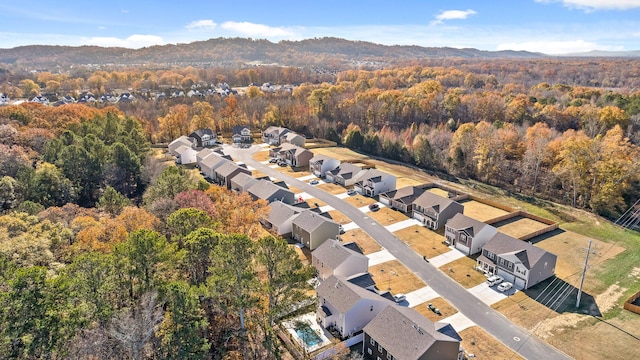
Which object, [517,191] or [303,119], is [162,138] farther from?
[517,191]

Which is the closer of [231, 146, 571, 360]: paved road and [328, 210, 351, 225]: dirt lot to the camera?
[231, 146, 571, 360]: paved road

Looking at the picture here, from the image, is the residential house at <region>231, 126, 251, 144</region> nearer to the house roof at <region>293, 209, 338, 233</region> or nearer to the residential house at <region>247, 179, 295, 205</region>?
the residential house at <region>247, 179, 295, 205</region>

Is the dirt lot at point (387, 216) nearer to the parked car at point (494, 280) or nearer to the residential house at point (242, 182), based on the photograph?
the parked car at point (494, 280)

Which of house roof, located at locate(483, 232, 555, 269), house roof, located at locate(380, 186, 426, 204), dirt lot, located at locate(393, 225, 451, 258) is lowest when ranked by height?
dirt lot, located at locate(393, 225, 451, 258)

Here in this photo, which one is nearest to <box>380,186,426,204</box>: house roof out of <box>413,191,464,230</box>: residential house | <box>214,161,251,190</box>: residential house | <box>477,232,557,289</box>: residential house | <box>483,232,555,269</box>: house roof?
<box>413,191,464,230</box>: residential house

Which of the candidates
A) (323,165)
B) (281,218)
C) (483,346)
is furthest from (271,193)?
(483,346)

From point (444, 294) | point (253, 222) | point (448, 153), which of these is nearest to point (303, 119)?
point (448, 153)

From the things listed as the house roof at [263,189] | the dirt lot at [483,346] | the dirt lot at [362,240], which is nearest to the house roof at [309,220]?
the dirt lot at [362,240]

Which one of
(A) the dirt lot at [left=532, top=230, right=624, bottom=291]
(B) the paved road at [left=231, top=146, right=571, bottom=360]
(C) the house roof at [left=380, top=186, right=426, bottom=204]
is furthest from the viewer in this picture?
(C) the house roof at [left=380, top=186, right=426, bottom=204]
